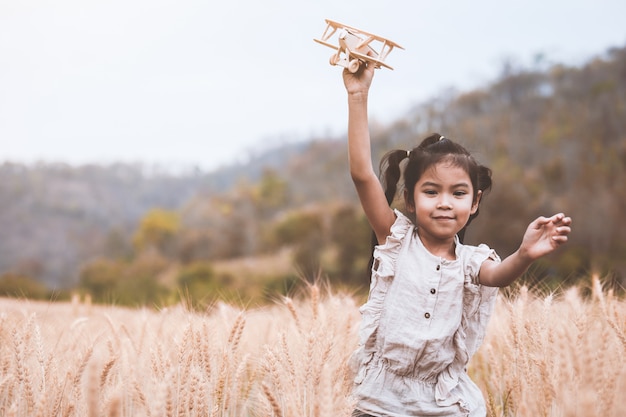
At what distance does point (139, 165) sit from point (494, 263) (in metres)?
90.9

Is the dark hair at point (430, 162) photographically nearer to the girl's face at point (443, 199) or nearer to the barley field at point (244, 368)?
the girl's face at point (443, 199)

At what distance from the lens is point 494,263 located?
236 cm

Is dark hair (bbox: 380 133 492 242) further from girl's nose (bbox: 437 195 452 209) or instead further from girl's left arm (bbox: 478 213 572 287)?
girl's left arm (bbox: 478 213 572 287)

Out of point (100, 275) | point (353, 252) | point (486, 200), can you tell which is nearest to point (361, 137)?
point (486, 200)

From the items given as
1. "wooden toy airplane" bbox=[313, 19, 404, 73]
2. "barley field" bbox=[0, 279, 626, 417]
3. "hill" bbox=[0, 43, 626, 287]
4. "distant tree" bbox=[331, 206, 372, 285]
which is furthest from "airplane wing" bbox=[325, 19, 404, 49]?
"distant tree" bbox=[331, 206, 372, 285]

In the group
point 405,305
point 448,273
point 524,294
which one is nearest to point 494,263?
point 448,273

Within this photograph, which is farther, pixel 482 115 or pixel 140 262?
pixel 482 115

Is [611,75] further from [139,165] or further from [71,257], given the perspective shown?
[139,165]

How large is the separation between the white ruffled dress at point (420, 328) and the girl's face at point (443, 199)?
0.40 ft

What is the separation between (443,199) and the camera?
7.79ft

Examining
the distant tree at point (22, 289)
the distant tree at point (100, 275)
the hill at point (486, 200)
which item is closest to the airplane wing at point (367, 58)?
the distant tree at point (22, 289)

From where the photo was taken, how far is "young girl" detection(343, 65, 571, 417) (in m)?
2.36

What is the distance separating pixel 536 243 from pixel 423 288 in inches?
19.2

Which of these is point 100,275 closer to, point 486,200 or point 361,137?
point 486,200
